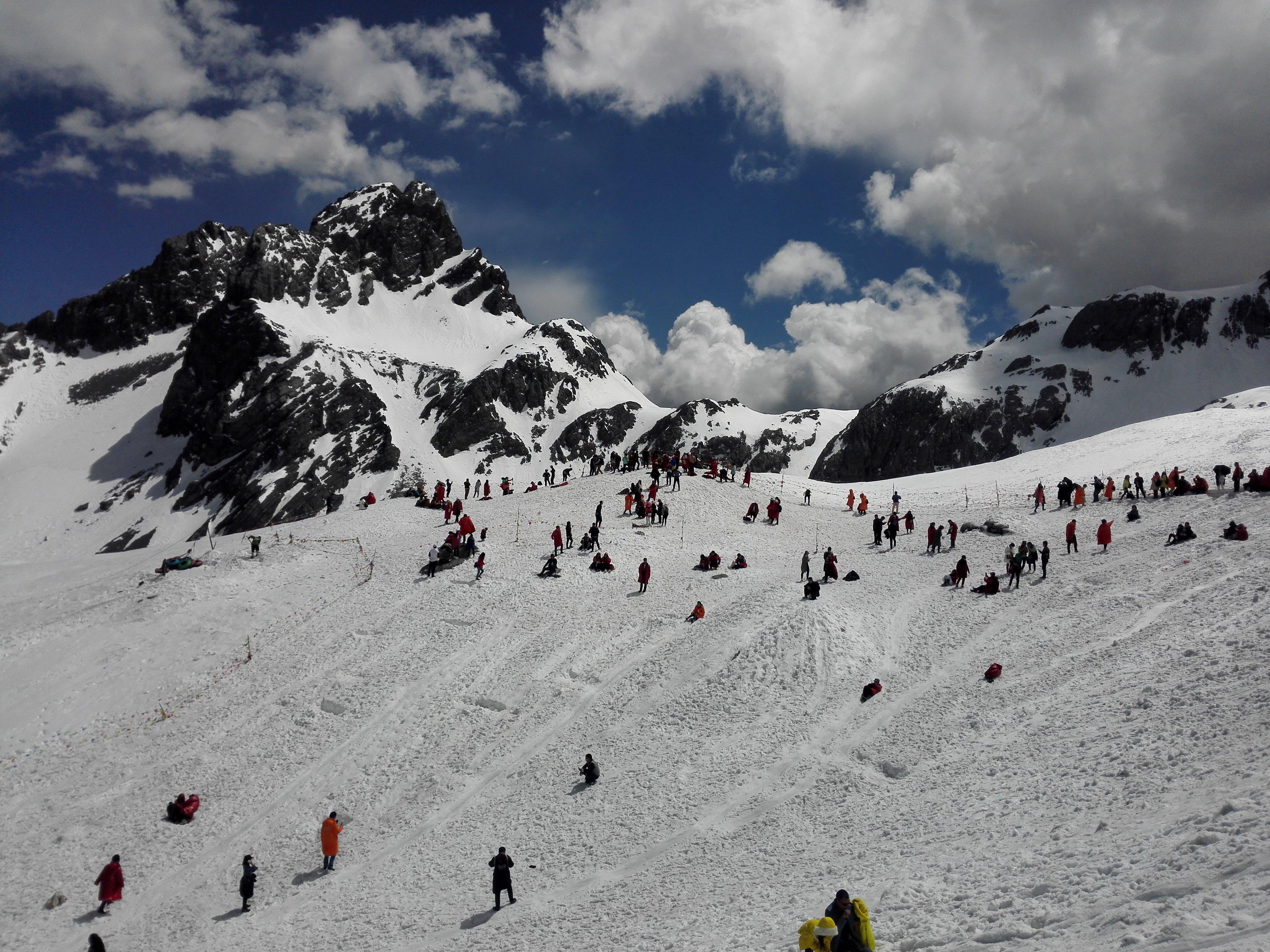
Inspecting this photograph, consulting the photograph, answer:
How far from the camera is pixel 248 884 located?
18.1 metres

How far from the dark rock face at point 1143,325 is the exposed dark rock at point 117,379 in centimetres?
21879

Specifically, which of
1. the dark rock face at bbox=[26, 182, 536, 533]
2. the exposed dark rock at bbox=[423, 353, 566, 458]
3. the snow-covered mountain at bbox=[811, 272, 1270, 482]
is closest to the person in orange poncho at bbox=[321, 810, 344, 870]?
the dark rock face at bbox=[26, 182, 536, 533]

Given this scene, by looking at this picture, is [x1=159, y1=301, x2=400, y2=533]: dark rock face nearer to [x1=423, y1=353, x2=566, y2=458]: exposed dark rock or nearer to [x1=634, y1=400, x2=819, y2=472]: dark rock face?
[x1=423, y1=353, x2=566, y2=458]: exposed dark rock

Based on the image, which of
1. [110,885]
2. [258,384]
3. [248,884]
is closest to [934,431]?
[258,384]

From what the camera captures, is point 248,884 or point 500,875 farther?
point 248,884

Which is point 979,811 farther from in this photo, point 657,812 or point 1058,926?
point 657,812

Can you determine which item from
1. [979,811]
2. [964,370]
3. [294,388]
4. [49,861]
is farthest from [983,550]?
[964,370]

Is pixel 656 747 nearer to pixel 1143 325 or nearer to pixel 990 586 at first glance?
pixel 990 586

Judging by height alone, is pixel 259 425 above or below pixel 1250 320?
below

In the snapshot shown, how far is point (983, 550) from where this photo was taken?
1412 inches

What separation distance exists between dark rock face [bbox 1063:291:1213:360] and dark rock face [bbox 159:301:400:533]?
16192cm

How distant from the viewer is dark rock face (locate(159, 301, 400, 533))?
126062 mm

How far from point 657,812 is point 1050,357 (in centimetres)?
19161

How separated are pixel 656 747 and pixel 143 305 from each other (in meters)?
214
